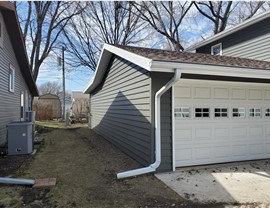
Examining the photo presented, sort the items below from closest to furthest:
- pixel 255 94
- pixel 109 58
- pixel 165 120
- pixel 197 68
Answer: pixel 197 68
pixel 165 120
pixel 255 94
pixel 109 58

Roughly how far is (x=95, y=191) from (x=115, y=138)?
4823mm

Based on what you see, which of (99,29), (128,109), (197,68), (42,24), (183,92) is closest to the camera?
(197,68)

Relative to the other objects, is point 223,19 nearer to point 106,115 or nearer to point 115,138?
point 106,115

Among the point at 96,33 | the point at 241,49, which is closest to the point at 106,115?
the point at 241,49

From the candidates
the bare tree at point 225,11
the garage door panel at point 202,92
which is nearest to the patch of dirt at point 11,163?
the garage door panel at point 202,92

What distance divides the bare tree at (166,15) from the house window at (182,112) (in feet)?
55.9

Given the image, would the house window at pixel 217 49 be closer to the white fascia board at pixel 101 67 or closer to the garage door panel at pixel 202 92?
the white fascia board at pixel 101 67

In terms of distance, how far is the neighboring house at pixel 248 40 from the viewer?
30.9ft

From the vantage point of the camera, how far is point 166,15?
22422mm

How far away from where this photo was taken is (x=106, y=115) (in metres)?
11.2

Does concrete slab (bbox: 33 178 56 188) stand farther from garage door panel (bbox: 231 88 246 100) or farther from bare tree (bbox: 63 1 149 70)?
bare tree (bbox: 63 1 149 70)

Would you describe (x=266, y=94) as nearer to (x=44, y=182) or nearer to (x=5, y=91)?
(x=44, y=182)

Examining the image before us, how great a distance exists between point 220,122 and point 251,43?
5.27 meters

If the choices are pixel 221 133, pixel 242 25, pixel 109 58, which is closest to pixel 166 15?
pixel 242 25
